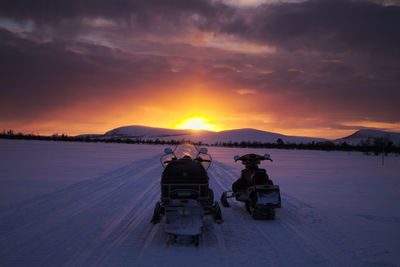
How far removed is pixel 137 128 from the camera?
6855 inches

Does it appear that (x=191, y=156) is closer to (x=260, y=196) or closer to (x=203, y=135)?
(x=260, y=196)

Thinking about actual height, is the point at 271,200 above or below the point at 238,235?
above

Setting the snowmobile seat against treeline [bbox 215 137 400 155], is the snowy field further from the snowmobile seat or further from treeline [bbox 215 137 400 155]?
treeline [bbox 215 137 400 155]

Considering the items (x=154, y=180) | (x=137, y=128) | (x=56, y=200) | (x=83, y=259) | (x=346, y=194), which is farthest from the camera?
(x=137, y=128)

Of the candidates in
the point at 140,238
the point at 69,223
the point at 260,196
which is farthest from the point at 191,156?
the point at 140,238

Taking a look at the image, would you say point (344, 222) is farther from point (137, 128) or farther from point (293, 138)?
point (137, 128)

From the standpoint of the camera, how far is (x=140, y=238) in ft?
20.9

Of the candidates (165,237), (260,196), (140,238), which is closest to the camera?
(140,238)

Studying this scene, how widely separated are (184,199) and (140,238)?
1095 mm

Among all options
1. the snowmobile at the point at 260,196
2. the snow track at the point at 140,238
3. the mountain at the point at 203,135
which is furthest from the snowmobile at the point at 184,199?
the mountain at the point at 203,135

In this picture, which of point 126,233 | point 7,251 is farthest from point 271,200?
point 7,251

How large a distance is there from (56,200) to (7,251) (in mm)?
4219

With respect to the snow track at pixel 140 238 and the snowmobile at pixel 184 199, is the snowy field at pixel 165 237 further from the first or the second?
the snowmobile at pixel 184 199

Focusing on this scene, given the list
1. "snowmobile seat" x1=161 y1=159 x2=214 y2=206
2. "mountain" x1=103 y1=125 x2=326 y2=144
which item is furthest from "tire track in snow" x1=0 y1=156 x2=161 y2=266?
"mountain" x1=103 y1=125 x2=326 y2=144
